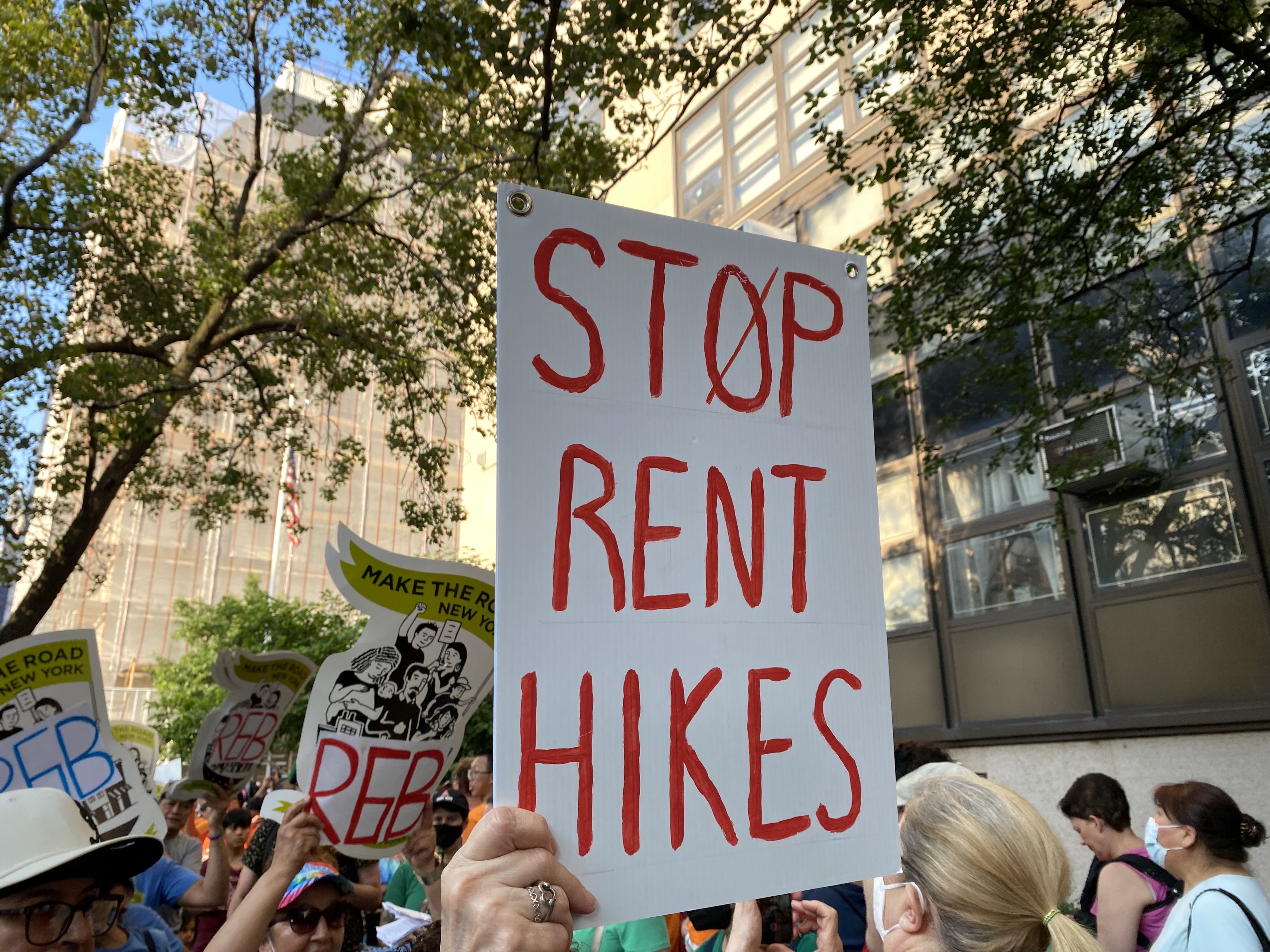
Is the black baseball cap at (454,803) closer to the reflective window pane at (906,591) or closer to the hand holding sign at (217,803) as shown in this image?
the hand holding sign at (217,803)

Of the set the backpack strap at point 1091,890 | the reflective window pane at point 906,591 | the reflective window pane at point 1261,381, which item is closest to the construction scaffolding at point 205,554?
the reflective window pane at point 906,591

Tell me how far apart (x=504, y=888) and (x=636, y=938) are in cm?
216

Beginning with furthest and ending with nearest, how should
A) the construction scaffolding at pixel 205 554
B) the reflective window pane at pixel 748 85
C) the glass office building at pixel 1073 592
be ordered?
the construction scaffolding at pixel 205 554 → the reflective window pane at pixel 748 85 → the glass office building at pixel 1073 592

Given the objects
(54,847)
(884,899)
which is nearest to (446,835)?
(54,847)

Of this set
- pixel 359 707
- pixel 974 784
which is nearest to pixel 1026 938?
pixel 974 784

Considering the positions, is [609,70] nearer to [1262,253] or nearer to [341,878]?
[341,878]

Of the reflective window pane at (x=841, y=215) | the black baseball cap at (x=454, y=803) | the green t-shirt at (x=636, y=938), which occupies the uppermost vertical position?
the reflective window pane at (x=841, y=215)

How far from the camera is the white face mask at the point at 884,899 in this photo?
1881mm

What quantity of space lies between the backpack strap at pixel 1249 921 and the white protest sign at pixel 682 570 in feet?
6.03

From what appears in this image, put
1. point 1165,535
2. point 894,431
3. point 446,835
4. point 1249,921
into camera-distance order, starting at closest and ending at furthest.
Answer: point 1249,921, point 446,835, point 1165,535, point 894,431

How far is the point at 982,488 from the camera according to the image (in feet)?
38.2

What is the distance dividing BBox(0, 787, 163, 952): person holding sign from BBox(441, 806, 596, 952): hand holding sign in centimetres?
152

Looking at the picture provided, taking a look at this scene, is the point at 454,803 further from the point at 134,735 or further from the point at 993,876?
the point at 993,876

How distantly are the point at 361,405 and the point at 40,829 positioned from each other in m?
35.7
